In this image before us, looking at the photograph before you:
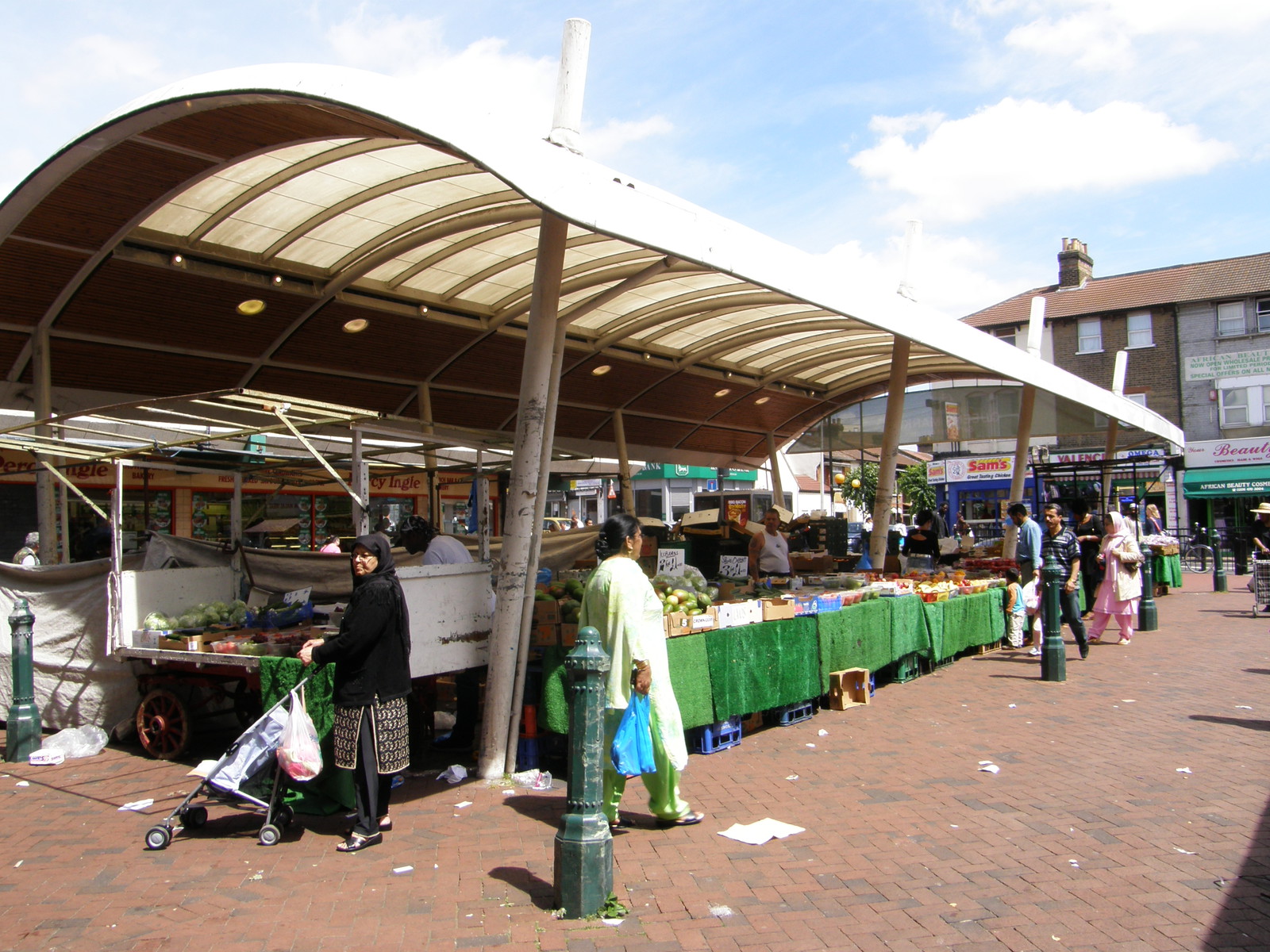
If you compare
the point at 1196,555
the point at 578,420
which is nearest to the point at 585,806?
the point at 578,420

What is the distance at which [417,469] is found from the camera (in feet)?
37.2

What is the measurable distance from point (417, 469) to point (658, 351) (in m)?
5.10

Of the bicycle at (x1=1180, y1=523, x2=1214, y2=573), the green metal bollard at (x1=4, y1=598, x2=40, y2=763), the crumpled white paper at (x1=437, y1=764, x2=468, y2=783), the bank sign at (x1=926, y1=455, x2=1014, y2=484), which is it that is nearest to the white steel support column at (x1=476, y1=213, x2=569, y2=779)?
the crumpled white paper at (x1=437, y1=764, x2=468, y2=783)

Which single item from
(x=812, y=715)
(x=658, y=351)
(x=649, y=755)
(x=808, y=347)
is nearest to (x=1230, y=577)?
(x=808, y=347)

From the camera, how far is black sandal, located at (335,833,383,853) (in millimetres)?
5195

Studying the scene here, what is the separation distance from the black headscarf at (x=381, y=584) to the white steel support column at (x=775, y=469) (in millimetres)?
15103

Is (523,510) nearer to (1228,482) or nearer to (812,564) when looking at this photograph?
(812,564)

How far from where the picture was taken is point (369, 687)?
532 centimetres

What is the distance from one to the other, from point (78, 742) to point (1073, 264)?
4499 cm

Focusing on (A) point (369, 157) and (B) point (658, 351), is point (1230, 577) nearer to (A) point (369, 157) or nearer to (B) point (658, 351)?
(B) point (658, 351)

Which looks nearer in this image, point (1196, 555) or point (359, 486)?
point (359, 486)

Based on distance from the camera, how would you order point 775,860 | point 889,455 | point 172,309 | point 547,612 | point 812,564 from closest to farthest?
1. point 775,860
2. point 547,612
3. point 172,309
4. point 889,455
5. point 812,564

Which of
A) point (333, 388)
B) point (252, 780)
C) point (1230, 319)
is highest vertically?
point (1230, 319)

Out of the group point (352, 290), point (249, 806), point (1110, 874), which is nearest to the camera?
point (1110, 874)
